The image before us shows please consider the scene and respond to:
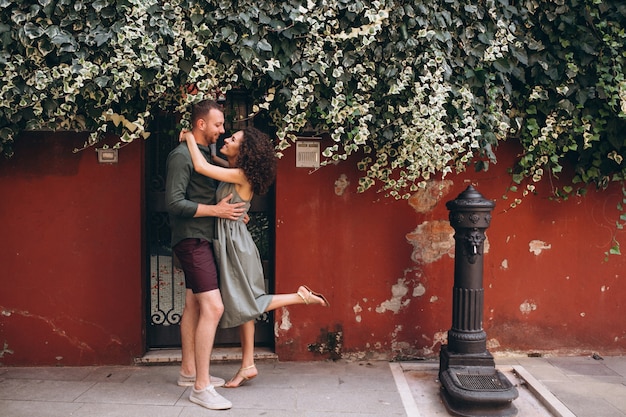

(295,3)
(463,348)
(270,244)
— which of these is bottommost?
(463,348)

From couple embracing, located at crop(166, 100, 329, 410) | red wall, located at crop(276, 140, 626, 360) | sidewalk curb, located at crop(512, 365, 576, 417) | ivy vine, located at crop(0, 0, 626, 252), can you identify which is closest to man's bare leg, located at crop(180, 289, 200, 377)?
couple embracing, located at crop(166, 100, 329, 410)

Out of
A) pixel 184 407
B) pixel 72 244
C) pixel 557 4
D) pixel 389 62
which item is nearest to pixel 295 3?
pixel 389 62

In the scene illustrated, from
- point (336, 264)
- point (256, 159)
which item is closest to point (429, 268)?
point (336, 264)

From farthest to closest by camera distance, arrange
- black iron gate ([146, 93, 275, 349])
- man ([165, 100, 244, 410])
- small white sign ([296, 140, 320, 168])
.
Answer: black iron gate ([146, 93, 275, 349]), small white sign ([296, 140, 320, 168]), man ([165, 100, 244, 410])

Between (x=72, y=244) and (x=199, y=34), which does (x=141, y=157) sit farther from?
(x=199, y=34)

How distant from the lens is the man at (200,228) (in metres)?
4.29

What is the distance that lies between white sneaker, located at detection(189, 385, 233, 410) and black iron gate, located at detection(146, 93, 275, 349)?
1159 millimetres

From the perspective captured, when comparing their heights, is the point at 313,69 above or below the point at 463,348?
above

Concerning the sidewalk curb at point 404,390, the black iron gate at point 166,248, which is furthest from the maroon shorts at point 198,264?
the sidewalk curb at point 404,390

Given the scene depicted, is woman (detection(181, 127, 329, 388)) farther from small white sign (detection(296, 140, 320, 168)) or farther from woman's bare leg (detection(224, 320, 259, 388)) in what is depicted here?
small white sign (detection(296, 140, 320, 168))

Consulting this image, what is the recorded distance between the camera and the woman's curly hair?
4.34m

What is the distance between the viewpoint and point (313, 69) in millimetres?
4551

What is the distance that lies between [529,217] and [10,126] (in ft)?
14.9

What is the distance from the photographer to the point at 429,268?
5359 millimetres
